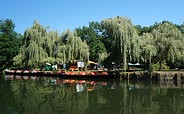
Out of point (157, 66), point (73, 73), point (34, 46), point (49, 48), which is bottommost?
point (73, 73)

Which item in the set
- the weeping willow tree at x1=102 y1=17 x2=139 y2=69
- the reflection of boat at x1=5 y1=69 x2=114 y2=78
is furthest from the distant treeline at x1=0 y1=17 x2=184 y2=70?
the reflection of boat at x1=5 y1=69 x2=114 y2=78

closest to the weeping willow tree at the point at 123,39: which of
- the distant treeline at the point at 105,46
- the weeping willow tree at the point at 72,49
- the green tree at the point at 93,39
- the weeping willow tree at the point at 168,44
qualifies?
the distant treeline at the point at 105,46

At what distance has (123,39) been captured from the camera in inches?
1345

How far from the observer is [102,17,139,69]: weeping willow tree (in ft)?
112

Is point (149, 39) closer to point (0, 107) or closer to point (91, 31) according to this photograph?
point (0, 107)

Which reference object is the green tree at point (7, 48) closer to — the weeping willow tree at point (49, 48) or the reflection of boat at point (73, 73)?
the reflection of boat at point (73, 73)

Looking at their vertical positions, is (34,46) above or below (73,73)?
above

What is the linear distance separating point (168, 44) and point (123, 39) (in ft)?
18.8

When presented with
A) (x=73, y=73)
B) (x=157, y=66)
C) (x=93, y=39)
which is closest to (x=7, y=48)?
(x=93, y=39)

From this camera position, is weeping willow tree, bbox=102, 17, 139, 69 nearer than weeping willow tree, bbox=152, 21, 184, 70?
Yes

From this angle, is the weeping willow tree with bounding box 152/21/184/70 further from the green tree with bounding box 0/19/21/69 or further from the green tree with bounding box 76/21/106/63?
the green tree with bounding box 0/19/21/69

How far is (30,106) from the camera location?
16578 mm

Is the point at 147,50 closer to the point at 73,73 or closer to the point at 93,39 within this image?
the point at 73,73

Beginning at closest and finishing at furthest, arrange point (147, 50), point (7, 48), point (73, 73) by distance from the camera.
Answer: point (147, 50) → point (73, 73) → point (7, 48)
